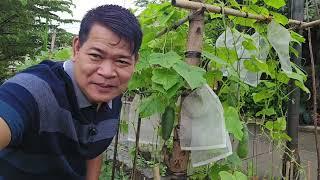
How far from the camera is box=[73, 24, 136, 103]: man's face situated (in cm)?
128

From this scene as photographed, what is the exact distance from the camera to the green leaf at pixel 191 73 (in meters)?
1.55

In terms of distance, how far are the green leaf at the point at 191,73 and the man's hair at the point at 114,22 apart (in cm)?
29

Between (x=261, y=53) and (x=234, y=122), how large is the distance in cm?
62

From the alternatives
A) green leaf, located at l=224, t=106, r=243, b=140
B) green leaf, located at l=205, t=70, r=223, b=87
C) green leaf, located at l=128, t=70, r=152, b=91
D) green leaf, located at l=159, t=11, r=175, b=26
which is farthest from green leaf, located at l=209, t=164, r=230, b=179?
green leaf, located at l=159, t=11, r=175, b=26

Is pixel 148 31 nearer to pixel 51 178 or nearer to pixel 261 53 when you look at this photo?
pixel 261 53

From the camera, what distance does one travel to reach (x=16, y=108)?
1.11m

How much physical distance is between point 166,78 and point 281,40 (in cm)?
72

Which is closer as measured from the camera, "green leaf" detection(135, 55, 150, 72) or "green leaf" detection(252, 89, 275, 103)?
"green leaf" detection(135, 55, 150, 72)

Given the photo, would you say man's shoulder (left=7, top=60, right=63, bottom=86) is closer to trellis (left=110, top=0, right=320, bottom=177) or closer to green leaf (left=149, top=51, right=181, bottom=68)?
green leaf (left=149, top=51, right=181, bottom=68)

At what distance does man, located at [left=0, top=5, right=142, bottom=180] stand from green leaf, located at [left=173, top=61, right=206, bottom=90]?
263 millimetres

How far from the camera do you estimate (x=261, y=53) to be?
224cm

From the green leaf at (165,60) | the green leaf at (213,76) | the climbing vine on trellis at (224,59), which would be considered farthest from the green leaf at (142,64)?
→ the green leaf at (213,76)

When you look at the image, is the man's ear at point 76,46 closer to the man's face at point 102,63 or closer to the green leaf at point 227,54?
the man's face at point 102,63

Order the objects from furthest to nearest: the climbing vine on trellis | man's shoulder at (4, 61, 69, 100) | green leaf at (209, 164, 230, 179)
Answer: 1. green leaf at (209, 164, 230, 179)
2. the climbing vine on trellis
3. man's shoulder at (4, 61, 69, 100)
